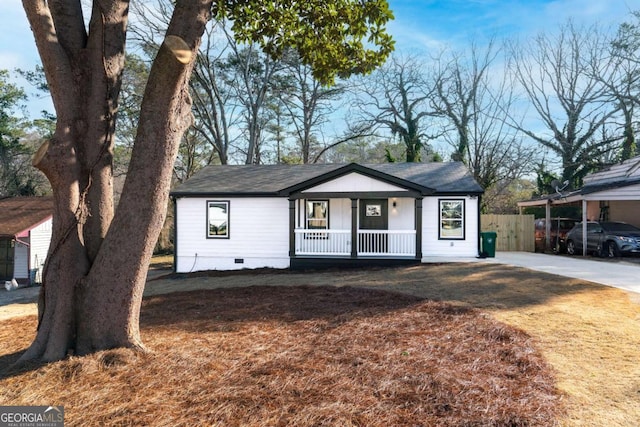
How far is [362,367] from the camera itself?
12.6 feet

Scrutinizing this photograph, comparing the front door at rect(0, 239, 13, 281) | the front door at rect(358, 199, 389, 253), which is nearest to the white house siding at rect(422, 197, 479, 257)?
the front door at rect(358, 199, 389, 253)

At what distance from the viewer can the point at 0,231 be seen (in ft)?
51.1

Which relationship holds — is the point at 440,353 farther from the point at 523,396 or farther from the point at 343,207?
the point at 343,207

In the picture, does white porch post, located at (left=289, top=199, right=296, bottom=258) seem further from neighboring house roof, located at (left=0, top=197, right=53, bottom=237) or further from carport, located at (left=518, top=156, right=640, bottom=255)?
neighboring house roof, located at (left=0, top=197, right=53, bottom=237)

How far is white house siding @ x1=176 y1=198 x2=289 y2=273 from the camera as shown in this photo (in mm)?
13969

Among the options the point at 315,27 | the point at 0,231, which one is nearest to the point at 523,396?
the point at 315,27

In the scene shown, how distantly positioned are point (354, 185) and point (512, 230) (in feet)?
33.0

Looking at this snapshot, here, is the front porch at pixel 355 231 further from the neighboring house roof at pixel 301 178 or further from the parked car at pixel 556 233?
the parked car at pixel 556 233

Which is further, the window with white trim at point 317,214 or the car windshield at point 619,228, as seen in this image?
the window with white trim at point 317,214

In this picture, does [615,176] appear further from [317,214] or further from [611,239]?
[317,214]

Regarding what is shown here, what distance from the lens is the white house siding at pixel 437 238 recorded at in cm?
1349

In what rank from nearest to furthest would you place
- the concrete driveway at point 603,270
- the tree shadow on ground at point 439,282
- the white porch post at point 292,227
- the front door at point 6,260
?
1. the tree shadow on ground at point 439,282
2. the concrete driveway at point 603,270
3. the white porch post at point 292,227
4. the front door at point 6,260

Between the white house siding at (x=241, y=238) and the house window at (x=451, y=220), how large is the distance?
19.1 feet

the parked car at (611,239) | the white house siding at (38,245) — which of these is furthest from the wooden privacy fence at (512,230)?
the white house siding at (38,245)
